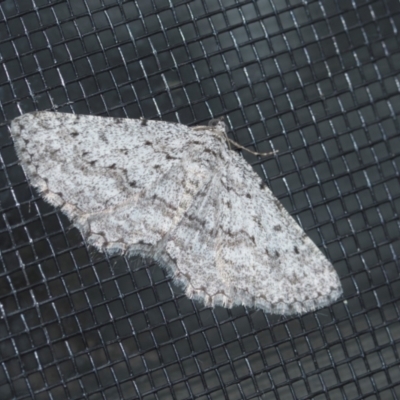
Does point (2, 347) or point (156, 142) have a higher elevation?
point (156, 142)

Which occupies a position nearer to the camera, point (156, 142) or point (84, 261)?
point (156, 142)

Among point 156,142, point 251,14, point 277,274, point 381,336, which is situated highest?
point 251,14

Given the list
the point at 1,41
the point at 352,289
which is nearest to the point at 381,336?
the point at 352,289

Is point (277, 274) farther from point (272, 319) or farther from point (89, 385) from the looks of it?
point (89, 385)

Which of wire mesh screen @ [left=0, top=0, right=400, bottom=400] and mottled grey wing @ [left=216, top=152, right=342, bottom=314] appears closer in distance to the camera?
mottled grey wing @ [left=216, top=152, right=342, bottom=314]

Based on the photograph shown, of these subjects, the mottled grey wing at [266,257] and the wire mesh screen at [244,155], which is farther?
the wire mesh screen at [244,155]

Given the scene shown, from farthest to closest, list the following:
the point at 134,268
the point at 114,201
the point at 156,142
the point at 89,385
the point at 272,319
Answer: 1. the point at 89,385
2. the point at 272,319
3. the point at 134,268
4. the point at 156,142
5. the point at 114,201

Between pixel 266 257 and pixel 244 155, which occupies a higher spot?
pixel 244 155

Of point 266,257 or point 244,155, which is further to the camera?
point 244,155
